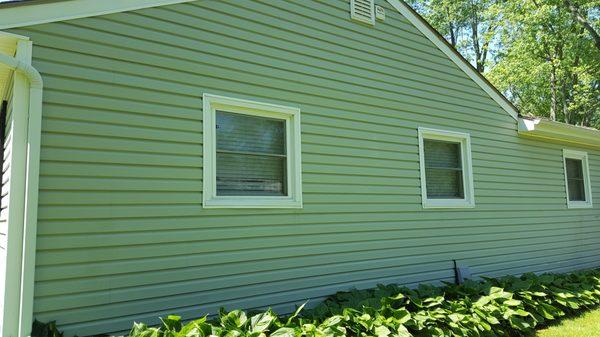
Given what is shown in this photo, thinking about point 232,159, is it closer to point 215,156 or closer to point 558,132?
point 215,156

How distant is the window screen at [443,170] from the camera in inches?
262

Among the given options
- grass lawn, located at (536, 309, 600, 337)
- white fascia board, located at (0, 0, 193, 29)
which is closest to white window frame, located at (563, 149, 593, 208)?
grass lawn, located at (536, 309, 600, 337)

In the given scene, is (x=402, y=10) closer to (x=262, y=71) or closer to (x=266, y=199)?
(x=262, y=71)

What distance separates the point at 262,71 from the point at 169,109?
3.82 ft

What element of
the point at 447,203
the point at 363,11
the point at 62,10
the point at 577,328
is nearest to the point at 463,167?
the point at 447,203

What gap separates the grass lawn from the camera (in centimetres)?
516

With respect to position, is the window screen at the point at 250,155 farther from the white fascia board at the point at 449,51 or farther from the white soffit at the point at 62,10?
the white fascia board at the point at 449,51

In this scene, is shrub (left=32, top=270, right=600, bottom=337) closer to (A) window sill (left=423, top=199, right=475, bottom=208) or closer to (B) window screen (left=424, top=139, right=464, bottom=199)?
(A) window sill (left=423, top=199, right=475, bottom=208)

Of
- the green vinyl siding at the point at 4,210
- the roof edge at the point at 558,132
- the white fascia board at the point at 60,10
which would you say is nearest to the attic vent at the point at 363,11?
the white fascia board at the point at 60,10

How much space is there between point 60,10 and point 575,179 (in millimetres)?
9458

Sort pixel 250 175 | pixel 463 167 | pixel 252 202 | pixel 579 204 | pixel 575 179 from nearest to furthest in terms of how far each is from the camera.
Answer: pixel 252 202 < pixel 250 175 < pixel 463 167 < pixel 579 204 < pixel 575 179

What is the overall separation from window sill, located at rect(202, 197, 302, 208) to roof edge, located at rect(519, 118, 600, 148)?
4.94 m

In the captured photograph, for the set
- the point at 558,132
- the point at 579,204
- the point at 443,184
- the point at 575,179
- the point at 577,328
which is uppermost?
the point at 558,132

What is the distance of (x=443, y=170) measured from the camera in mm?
6852
